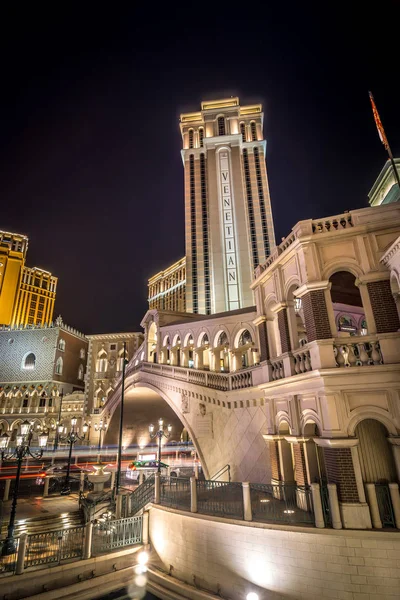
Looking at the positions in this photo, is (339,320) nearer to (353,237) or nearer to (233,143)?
(353,237)

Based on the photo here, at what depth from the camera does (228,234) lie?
210 ft

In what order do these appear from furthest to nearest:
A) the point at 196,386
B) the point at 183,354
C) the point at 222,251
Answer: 1. the point at 222,251
2. the point at 183,354
3. the point at 196,386

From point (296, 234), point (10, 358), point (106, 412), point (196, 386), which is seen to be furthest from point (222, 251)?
point (296, 234)

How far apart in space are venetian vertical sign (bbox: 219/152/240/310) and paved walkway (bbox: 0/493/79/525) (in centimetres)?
4452

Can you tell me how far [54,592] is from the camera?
1023 cm

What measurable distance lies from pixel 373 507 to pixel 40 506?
16.2 m

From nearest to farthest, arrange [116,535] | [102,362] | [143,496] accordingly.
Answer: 1. [116,535]
2. [143,496]
3. [102,362]

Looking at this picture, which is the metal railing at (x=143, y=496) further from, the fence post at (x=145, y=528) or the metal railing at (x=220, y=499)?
the metal railing at (x=220, y=499)

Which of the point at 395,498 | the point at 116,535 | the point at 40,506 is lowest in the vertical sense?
the point at 116,535

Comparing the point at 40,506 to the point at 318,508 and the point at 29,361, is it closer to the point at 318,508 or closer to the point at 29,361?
the point at 318,508

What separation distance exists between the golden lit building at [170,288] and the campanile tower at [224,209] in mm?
14671

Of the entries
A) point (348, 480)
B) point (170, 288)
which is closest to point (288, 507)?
point (348, 480)

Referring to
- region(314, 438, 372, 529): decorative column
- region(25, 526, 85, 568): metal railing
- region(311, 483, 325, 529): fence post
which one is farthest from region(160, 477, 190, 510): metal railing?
region(314, 438, 372, 529): decorative column

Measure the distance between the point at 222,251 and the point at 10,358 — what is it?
4200 cm
